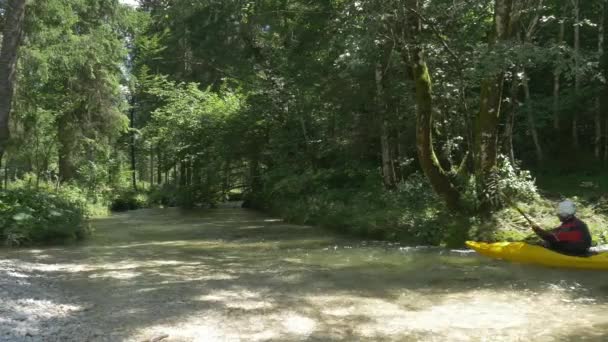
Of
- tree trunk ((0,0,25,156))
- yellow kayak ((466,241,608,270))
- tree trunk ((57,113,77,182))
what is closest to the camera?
yellow kayak ((466,241,608,270))

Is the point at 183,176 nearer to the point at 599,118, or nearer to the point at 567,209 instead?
the point at 599,118

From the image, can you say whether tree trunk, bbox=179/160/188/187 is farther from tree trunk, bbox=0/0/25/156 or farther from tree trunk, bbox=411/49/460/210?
tree trunk, bbox=411/49/460/210

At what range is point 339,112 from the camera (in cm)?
1792

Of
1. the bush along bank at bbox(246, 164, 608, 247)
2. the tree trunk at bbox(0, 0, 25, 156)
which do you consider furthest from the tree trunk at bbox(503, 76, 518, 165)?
the tree trunk at bbox(0, 0, 25, 156)

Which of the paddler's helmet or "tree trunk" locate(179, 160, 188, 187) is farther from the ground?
"tree trunk" locate(179, 160, 188, 187)

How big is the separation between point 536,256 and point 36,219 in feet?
34.0

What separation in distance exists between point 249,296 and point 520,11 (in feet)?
26.1

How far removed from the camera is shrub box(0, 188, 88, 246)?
12062 mm

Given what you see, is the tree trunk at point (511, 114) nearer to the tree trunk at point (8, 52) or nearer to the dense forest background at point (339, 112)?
the dense forest background at point (339, 112)

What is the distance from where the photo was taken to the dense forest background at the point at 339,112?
12078 millimetres

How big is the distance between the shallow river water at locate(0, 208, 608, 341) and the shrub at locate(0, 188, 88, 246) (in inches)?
34.2

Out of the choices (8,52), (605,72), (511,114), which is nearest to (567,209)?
(511,114)

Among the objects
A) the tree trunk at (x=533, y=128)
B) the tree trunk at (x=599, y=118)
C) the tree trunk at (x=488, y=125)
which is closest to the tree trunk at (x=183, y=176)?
the tree trunk at (x=533, y=128)

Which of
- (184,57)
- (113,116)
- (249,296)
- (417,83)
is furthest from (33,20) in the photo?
(184,57)
